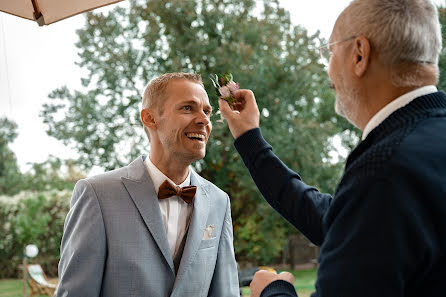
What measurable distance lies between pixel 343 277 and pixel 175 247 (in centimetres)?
111

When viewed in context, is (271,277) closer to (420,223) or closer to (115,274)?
(420,223)

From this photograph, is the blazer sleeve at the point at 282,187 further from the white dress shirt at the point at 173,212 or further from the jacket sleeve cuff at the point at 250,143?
the white dress shirt at the point at 173,212

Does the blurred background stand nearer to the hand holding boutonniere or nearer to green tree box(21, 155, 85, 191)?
green tree box(21, 155, 85, 191)

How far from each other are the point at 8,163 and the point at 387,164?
472 cm

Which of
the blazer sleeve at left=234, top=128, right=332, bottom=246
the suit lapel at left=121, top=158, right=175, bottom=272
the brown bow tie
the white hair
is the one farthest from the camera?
the brown bow tie

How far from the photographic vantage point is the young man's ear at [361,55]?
3.40ft

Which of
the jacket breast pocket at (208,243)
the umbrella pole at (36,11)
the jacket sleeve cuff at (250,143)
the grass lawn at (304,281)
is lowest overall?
the grass lawn at (304,281)

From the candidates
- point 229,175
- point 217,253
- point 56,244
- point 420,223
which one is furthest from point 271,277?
point 56,244

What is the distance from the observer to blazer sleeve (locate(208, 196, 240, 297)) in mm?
1916

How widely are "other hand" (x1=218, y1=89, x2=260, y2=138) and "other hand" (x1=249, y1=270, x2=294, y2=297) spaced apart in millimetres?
410

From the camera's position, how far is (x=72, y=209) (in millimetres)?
1797

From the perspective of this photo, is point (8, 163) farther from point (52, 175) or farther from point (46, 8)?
point (46, 8)

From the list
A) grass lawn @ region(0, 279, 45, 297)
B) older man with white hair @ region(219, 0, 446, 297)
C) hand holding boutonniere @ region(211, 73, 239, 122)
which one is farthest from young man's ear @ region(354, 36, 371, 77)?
grass lawn @ region(0, 279, 45, 297)

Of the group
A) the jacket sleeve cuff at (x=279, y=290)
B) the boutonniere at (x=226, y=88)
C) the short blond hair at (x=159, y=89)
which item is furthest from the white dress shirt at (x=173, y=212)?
the jacket sleeve cuff at (x=279, y=290)
